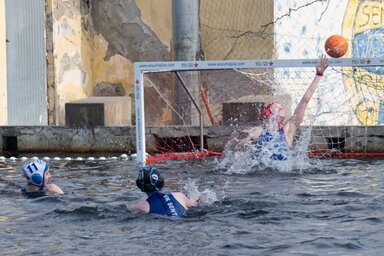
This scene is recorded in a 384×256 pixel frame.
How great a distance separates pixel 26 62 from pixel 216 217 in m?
10.8

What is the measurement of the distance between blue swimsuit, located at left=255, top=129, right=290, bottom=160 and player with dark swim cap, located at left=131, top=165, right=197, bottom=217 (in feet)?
14.4

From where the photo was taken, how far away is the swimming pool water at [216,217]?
922 cm

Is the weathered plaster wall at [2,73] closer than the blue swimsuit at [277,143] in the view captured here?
No

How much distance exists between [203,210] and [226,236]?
3.96ft

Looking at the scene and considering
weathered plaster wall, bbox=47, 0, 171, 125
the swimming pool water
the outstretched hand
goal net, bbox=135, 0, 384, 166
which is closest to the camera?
the swimming pool water

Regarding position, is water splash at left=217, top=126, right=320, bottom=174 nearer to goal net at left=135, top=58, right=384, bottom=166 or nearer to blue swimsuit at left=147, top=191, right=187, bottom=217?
goal net at left=135, top=58, right=384, bottom=166

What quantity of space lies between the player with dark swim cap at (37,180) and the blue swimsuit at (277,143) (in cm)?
354

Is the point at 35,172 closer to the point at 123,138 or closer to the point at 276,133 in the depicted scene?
the point at 276,133

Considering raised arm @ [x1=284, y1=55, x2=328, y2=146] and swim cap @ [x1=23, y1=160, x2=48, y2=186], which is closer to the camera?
swim cap @ [x1=23, y1=160, x2=48, y2=186]

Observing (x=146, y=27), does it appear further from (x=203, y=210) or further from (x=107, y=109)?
(x=203, y=210)

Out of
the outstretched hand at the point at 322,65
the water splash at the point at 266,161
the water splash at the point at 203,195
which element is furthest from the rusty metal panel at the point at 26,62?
the outstretched hand at the point at 322,65

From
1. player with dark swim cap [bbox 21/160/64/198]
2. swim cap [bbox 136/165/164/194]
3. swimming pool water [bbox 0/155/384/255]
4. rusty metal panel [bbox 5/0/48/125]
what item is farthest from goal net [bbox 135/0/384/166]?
swim cap [bbox 136/165/164/194]

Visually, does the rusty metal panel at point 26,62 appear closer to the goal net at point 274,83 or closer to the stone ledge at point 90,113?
the goal net at point 274,83

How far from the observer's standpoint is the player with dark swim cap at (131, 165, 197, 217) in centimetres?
1029
